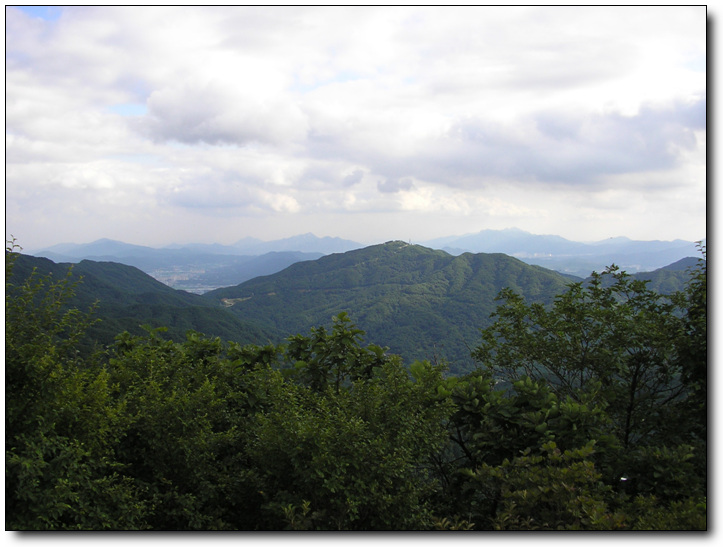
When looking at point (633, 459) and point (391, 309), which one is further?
point (391, 309)

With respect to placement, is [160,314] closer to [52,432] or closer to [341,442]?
[52,432]

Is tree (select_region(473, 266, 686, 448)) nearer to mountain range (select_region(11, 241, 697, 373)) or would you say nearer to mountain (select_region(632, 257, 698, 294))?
mountain (select_region(632, 257, 698, 294))

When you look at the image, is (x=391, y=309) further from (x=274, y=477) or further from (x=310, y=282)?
(x=274, y=477)

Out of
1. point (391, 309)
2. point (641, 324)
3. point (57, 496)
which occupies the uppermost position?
point (641, 324)

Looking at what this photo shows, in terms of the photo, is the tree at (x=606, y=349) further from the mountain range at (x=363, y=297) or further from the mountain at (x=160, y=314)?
the mountain range at (x=363, y=297)

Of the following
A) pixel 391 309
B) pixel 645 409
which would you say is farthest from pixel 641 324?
pixel 391 309
